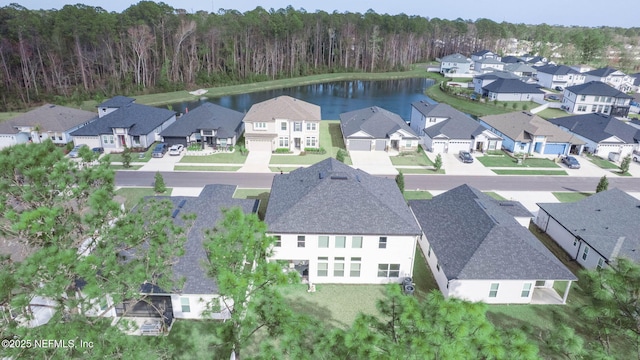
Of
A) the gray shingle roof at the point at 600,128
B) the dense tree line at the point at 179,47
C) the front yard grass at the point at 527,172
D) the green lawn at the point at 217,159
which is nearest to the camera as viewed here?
the front yard grass at the point at 527,172

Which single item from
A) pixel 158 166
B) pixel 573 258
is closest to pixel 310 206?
pixel 573 258

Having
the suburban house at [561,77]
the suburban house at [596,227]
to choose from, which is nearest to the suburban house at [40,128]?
the suburban house at [596,227]

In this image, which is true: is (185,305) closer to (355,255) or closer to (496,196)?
(355,255)

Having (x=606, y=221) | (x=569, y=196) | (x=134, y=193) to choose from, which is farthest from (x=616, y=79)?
(x=134, y=193)

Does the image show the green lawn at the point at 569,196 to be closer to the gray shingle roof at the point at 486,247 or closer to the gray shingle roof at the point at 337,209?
the gray shingle roof at the point at 486,247

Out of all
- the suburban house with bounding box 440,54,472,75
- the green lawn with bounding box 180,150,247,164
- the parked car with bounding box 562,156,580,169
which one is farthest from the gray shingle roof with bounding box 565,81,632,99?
the green lawn with bounding box 180,150,247,164

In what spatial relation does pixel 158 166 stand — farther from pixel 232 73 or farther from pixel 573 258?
pixel 232 73

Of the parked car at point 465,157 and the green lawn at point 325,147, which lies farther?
the parked car at point 465,157
